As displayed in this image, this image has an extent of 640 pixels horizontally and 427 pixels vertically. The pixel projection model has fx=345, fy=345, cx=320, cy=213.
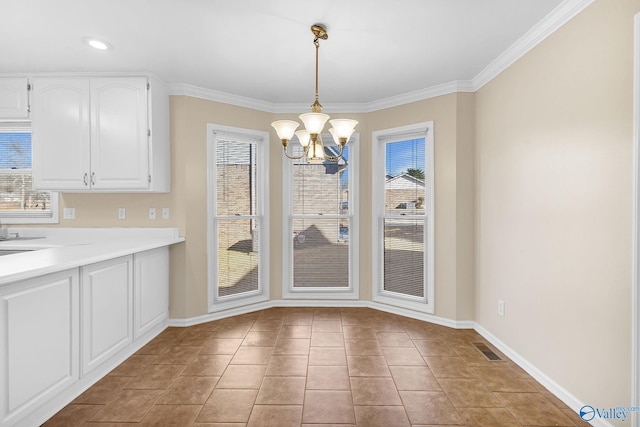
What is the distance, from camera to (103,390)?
2.39m

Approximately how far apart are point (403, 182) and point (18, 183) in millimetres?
4165

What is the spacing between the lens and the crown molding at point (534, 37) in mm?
2139

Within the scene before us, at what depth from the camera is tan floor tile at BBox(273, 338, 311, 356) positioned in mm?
2998

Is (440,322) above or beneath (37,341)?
beneath

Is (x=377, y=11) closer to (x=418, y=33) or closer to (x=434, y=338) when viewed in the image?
(x=418, y=33)

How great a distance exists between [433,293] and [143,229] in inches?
124

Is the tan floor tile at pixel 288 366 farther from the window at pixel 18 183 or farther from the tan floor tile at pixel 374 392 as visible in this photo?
the window at pixel 18 183

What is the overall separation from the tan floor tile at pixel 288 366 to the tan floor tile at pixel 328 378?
80mm

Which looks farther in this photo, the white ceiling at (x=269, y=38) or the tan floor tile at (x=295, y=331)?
the tan floor tile at (x=295, y=331)

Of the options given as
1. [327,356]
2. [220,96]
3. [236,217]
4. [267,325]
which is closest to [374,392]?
[327,356]

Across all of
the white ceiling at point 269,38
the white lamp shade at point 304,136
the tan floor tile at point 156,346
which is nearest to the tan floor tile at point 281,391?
the tan floor tile at point 156,346

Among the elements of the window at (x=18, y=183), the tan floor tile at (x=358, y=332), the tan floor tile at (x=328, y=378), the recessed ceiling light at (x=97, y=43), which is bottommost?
the tan floor tile at (x=328, y=378)

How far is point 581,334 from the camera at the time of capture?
2078 millimetres

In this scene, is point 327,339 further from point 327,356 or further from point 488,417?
point 488,417
